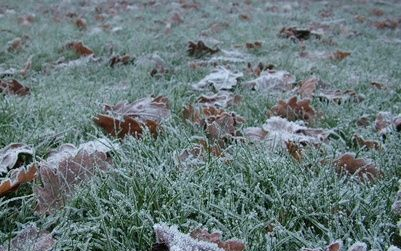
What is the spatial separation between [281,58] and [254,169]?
90.6 inches

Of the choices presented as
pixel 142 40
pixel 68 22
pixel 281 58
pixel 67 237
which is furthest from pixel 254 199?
pixel 68 22

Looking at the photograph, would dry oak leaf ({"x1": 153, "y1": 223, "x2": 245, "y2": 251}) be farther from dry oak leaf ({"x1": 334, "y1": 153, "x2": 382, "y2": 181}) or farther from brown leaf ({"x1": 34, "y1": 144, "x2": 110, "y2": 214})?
dry oak leaf ({"x1": 334, "y1": 153, "x2": 382, "y2": 181})

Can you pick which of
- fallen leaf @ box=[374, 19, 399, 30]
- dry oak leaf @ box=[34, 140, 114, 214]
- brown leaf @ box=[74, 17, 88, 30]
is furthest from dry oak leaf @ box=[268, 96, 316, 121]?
fallen leaf @ box=[374, 19, 399, 30]

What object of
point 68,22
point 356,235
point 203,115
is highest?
point 356,235

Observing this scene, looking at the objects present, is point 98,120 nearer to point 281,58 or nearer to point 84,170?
point 84,170

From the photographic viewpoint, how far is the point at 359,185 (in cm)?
148

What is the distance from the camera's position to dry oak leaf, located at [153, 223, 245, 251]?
3.63ft

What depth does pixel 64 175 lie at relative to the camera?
4.87 feet

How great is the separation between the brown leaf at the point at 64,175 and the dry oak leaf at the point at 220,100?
3.08ft

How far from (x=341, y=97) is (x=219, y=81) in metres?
0.74

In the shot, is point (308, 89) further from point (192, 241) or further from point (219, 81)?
point (192, 241)

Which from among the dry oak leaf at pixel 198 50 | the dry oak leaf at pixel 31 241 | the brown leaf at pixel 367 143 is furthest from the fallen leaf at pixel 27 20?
the dry oak leaf at pixel 31 241

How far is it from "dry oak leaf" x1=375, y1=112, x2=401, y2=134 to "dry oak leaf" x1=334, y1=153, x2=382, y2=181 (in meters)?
0.43

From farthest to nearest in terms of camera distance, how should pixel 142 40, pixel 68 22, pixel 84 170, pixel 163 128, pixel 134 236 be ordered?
pixel 68 22, pixel 142 40, pixel 163 128, pixel 84 170, pixel 134 236
